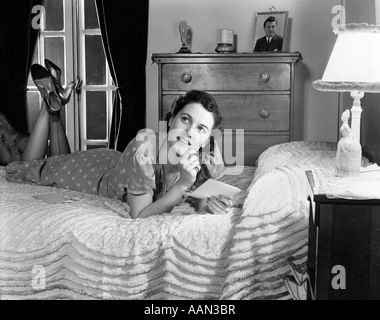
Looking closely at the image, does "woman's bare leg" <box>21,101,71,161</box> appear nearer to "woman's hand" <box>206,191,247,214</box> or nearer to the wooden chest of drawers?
the wooden chest of drawers

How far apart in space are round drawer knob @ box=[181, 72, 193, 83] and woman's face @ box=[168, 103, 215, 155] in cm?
188

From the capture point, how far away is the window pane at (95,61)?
5242mm

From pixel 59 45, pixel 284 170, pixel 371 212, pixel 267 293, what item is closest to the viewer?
pixel 371 212

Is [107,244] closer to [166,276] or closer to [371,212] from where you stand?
[166,276]

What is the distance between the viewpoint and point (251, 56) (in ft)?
14.3

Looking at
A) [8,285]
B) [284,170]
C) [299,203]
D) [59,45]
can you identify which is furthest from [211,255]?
[59,45]

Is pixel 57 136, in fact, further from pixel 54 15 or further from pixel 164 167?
pixel 54 15

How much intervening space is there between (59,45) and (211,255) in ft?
11.9

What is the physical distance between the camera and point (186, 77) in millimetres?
4418

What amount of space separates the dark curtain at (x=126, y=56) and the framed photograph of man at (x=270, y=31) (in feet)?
2.90

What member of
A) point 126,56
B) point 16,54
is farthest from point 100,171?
point 16,54

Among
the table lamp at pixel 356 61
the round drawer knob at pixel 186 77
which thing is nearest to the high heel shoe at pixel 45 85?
the round drawer knob at pixel 186 77

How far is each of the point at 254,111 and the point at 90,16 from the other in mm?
1720

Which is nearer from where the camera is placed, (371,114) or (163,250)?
(163,250)
